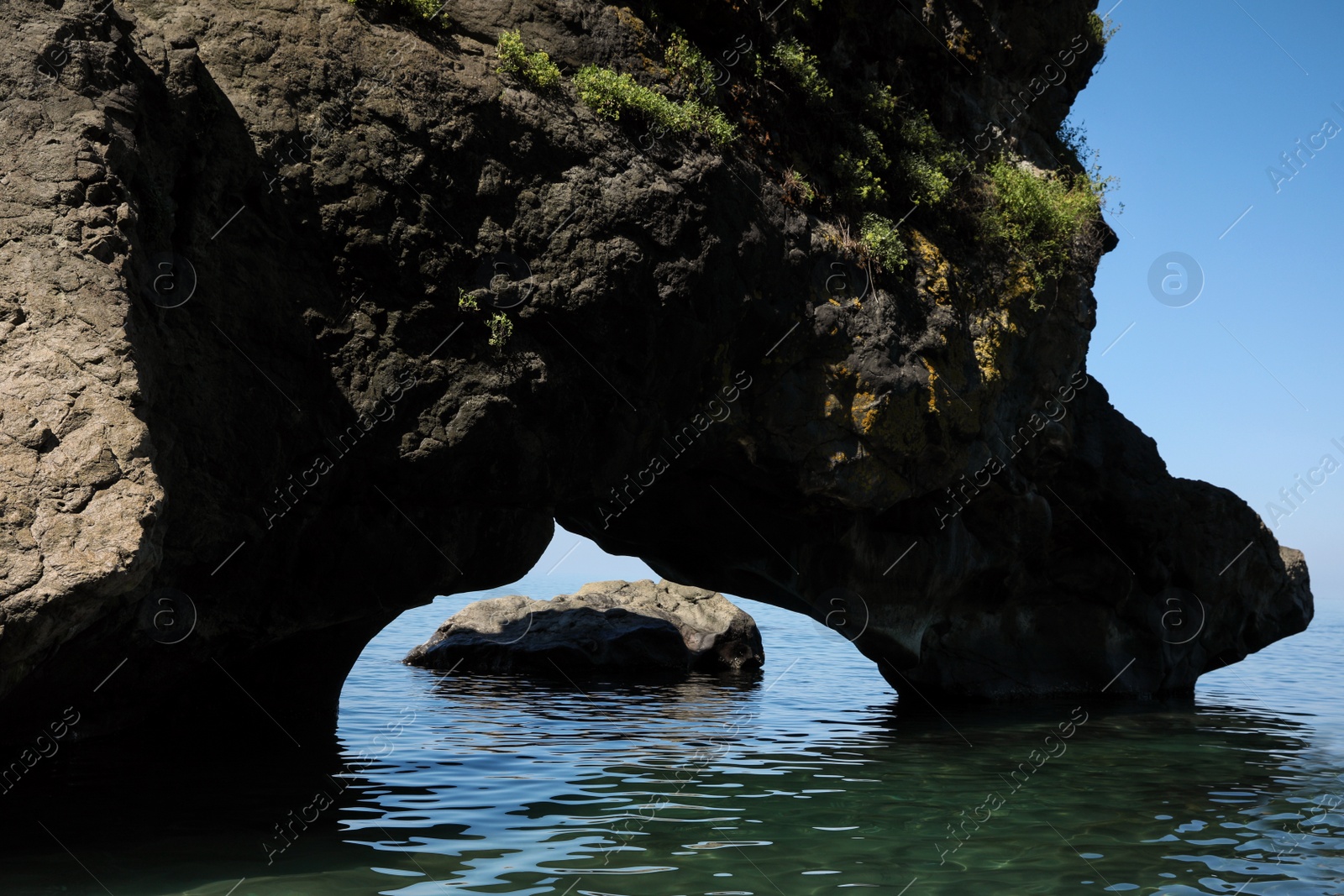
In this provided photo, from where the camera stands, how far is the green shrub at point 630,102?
1067cm

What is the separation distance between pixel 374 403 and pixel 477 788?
3.62 metres

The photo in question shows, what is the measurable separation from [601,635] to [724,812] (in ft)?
48.0

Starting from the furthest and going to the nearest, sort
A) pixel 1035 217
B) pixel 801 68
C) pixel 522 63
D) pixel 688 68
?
pixel 1035 217, pixel 801 68, pixel 688 68, pixel 522 63

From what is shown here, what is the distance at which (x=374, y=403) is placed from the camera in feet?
32.3

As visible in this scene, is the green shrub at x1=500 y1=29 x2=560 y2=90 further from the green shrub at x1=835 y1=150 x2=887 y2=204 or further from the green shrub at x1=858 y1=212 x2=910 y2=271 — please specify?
the green shrub at x1=858 y1=212 x2=910 y2=271

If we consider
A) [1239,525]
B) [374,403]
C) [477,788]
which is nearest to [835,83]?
[374,403]

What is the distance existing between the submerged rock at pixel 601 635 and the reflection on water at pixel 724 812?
685 centimetres

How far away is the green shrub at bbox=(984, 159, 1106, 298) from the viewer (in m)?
14.6

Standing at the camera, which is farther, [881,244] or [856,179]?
[856,179]

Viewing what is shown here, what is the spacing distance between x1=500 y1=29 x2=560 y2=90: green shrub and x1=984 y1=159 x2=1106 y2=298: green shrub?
6727 millimetres

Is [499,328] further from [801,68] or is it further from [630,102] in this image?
[801,68]

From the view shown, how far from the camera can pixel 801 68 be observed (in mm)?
12773

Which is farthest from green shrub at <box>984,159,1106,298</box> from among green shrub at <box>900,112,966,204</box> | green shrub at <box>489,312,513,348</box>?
green shrub at <box>489,312,513,348</box>

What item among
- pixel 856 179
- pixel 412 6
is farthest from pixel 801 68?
pixel 412 6
